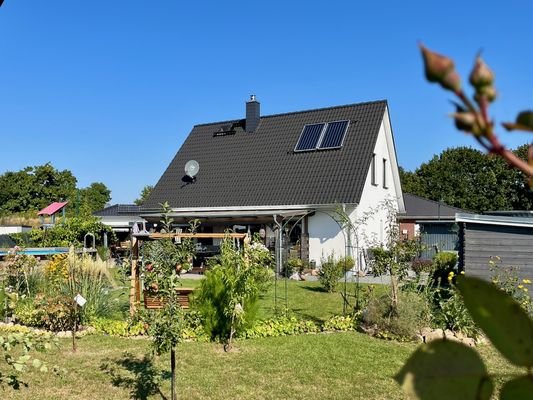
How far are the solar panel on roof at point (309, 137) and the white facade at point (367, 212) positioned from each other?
2.79 metres

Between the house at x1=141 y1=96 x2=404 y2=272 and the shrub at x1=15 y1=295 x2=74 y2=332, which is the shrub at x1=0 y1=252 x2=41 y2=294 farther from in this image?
the house at x1=141 y1=96 x2=404 y2=272

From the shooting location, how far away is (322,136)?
73.6ft

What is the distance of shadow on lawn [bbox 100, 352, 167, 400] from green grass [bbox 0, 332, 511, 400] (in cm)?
1

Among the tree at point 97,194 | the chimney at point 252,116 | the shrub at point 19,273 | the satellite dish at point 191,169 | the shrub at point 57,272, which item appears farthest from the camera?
the tree at point 97,194

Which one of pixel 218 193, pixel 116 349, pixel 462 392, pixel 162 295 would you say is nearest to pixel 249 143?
pixel 218 193

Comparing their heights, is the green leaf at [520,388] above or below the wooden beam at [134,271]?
above

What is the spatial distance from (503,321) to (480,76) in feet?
0.68

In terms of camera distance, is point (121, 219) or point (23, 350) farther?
point (121, 219)

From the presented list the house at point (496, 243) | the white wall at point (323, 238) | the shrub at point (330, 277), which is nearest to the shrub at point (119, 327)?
the shrub at point (330, 277)

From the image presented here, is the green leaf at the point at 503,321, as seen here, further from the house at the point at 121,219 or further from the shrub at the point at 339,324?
the house at the point at 121,219

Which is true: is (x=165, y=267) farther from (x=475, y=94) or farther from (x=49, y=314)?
(x=475, y=94)

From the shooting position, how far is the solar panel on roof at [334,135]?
2161 centimetres

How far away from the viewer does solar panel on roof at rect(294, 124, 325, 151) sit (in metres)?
22.4

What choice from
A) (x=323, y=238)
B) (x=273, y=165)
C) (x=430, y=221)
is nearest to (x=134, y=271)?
(x=323, y=238)
